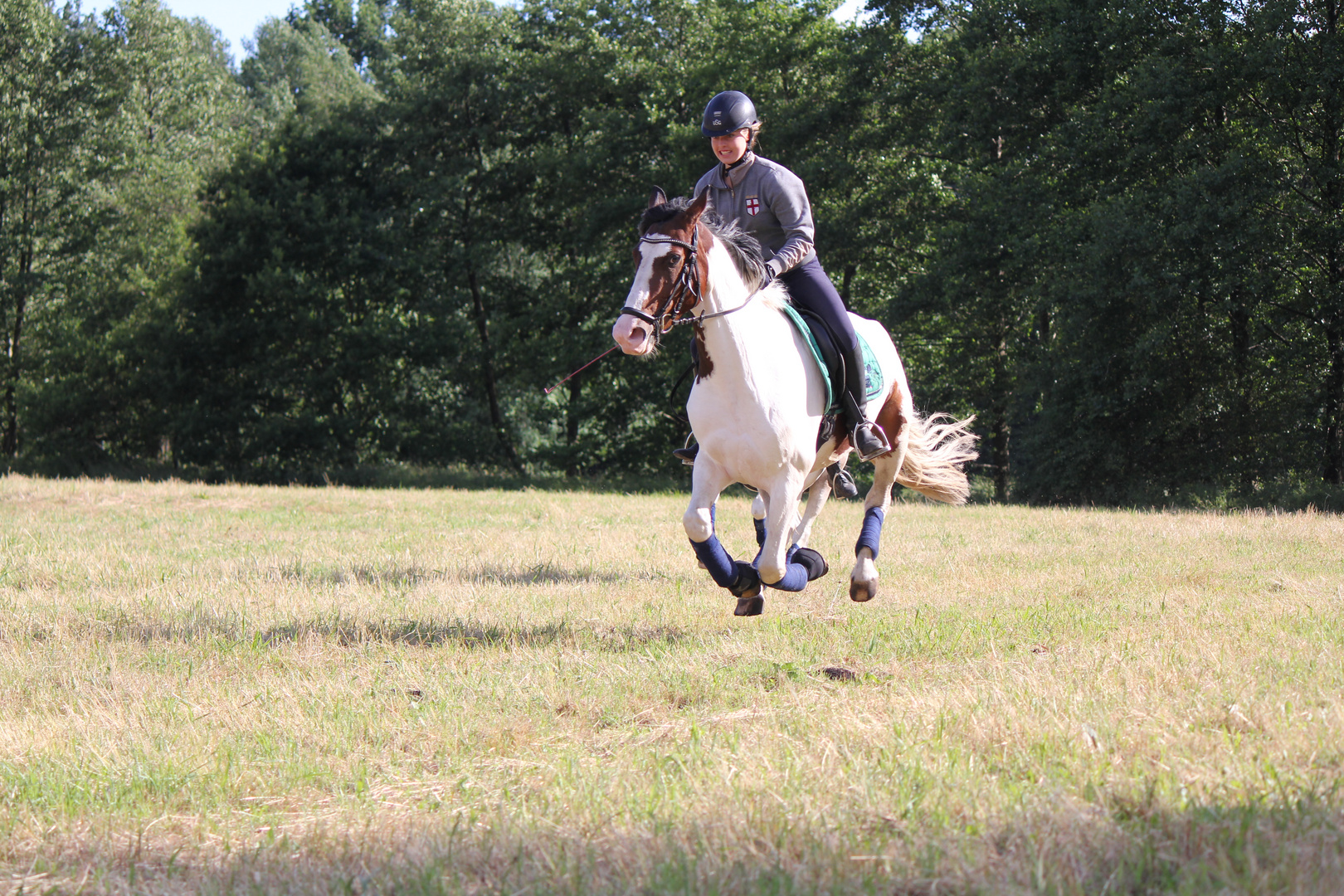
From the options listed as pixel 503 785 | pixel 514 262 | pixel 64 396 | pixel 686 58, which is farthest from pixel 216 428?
pixel 503 785

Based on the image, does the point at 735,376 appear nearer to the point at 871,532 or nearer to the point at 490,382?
the point at 871,532

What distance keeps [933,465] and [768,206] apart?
3.17 meters

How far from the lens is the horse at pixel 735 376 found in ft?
19.0

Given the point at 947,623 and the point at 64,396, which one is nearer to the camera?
the point at 947,623

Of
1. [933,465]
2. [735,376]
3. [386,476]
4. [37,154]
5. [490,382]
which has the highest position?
[37,154]

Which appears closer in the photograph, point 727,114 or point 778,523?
point 778,523

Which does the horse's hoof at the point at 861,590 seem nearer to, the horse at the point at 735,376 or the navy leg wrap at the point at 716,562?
the horse at the point at 735,376

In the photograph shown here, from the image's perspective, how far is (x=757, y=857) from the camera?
314cm

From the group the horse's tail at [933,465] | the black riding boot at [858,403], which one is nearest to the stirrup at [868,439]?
the black riding boot at [858,403]

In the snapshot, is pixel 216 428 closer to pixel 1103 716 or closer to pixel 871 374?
pixel 871 374

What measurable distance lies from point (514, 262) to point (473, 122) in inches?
195

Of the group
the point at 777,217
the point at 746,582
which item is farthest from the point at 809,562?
the point at 777,217

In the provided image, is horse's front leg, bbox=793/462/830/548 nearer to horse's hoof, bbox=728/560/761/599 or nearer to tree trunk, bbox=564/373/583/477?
horse's hoof, bbox=728/560/761/599

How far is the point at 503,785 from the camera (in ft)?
12.9
